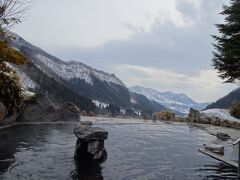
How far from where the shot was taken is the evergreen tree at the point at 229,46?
24500 mm

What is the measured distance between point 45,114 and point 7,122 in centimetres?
584

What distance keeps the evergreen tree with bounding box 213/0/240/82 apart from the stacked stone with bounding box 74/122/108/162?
10757 mm

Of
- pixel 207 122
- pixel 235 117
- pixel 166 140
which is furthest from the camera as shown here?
pixel 207 122

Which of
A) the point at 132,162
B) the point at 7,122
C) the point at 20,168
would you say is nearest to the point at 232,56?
the point at 132,162

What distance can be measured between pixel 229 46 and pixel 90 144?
11.6m

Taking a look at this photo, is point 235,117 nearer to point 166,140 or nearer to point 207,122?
point 207,122

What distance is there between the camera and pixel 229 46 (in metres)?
24.4

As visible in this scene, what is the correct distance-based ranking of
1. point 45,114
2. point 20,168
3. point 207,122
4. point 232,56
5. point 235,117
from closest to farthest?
1. point 20,168
2. point 232,56
3. point 45,114
4. point 235,117
5. point 207,122

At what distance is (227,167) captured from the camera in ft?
60.0

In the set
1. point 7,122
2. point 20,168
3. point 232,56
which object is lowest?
point 20,168

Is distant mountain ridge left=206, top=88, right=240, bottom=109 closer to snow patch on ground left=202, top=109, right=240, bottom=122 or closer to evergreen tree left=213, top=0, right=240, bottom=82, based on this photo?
snow patch on ground left=202, top=109, right=240, bottom=122

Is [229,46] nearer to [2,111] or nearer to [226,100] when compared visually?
[2,111]

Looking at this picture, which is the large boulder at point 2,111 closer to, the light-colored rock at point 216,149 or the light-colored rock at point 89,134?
the light-colored rock at point 89,134

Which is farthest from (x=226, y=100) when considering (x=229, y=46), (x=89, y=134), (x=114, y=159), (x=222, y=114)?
(x=89, y=134)
